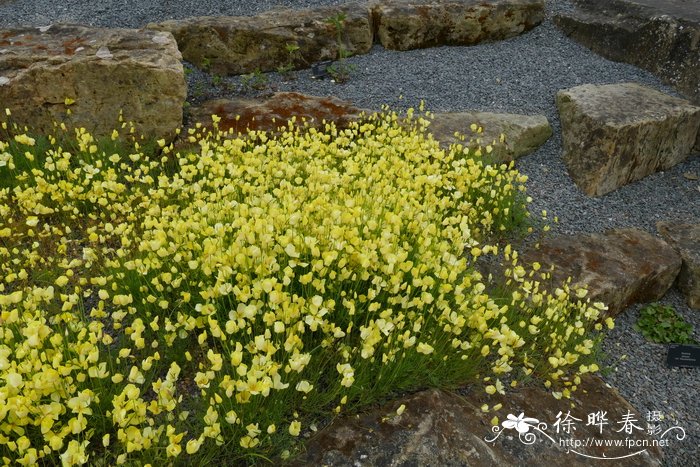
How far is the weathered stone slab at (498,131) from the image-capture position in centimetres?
639

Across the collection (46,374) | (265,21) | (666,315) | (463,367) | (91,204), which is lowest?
(666,315)

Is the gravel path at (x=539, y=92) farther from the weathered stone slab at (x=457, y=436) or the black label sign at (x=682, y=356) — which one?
the weathered stone slab at (x=457, y=436)

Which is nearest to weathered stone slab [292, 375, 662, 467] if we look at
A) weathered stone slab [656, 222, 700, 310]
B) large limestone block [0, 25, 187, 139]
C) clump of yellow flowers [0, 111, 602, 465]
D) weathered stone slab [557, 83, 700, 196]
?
clump of yellow flowers [0, 111, 602, 465]

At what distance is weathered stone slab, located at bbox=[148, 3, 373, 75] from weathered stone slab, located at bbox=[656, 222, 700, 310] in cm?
498

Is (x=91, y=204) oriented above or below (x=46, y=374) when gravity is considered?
below

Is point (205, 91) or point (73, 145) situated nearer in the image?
point (73, 145)

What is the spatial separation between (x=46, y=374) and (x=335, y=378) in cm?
153

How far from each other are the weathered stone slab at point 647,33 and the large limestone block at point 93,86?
6.20m

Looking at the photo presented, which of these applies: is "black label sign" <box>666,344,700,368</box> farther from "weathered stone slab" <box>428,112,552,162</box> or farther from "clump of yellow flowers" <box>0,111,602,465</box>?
"weathered stone slab" <box>428,112,552,162</box>

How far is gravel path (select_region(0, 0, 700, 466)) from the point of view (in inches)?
176

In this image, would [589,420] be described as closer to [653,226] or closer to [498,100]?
[653,226]

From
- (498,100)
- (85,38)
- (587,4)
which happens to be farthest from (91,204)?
(587,4)

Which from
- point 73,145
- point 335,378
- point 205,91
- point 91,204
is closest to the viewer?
point 335,378

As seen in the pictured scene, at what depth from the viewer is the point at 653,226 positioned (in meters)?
5.89
